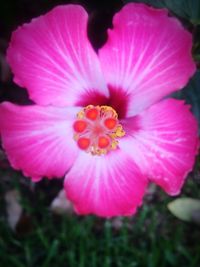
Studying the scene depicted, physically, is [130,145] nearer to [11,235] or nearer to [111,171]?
[111,171]

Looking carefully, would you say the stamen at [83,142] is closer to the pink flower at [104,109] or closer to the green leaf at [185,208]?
the pink flower at [104,109]

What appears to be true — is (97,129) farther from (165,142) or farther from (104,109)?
(165,142)

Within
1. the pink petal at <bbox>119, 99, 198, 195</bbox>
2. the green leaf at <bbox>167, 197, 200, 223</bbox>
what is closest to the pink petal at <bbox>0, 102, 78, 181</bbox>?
the pink petal at <bbox>119, 99, 198, 195</bbox>

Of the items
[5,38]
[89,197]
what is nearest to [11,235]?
[5,38]

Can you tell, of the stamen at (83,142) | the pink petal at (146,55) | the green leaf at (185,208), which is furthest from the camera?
the green leaf at (185,208)

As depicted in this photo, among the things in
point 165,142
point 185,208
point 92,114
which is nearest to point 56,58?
point 92,114

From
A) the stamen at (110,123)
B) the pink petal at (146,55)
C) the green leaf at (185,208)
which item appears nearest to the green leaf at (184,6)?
the pink petal at (146,55)

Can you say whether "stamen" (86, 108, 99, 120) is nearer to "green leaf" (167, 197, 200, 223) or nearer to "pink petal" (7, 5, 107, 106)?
"pink petal" (7, 5, 107, 106)
